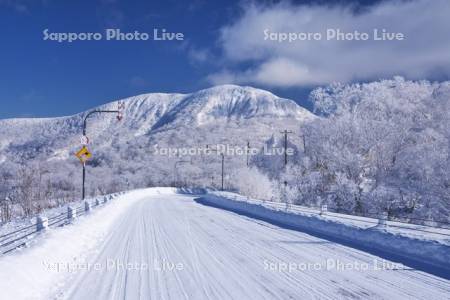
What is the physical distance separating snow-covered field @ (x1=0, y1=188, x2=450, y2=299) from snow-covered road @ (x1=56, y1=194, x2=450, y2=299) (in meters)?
0.02

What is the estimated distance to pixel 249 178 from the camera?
63.5 m

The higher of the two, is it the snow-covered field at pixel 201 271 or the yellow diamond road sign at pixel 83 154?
the yellow diamond road sign at pixel 83 154

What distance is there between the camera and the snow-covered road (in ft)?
25.6

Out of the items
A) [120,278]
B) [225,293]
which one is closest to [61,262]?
[120,278]

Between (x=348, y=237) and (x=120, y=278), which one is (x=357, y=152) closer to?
(x=348, y=237)

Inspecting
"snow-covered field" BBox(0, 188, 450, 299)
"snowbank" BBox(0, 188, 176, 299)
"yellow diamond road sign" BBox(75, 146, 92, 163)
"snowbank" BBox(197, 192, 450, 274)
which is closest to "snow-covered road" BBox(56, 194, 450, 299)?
"snow-covered field" BBox(0, 188, 450, 299)

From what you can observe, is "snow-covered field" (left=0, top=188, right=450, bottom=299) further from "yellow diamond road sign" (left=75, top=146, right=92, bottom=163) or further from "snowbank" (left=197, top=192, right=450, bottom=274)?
"yellow diamond road sign" (left=75, top=146, right=92, bottom=163)

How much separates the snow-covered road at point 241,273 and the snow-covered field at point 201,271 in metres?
0.02

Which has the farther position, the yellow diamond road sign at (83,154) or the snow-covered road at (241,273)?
the yellow diamond road sign at (83,154)

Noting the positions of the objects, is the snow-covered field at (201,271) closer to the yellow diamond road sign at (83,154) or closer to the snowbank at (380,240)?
the snowbank at (380,240)

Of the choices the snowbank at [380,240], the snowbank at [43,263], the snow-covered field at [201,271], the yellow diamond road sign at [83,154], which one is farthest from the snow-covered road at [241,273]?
the yellow diamond road sign at [83,154]

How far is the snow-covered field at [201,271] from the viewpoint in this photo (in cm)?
767

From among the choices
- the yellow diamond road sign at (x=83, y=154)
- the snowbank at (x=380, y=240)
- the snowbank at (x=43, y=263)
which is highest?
the yellow diamond road sign at (x=83, y=154)

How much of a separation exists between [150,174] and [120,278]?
146 metres
